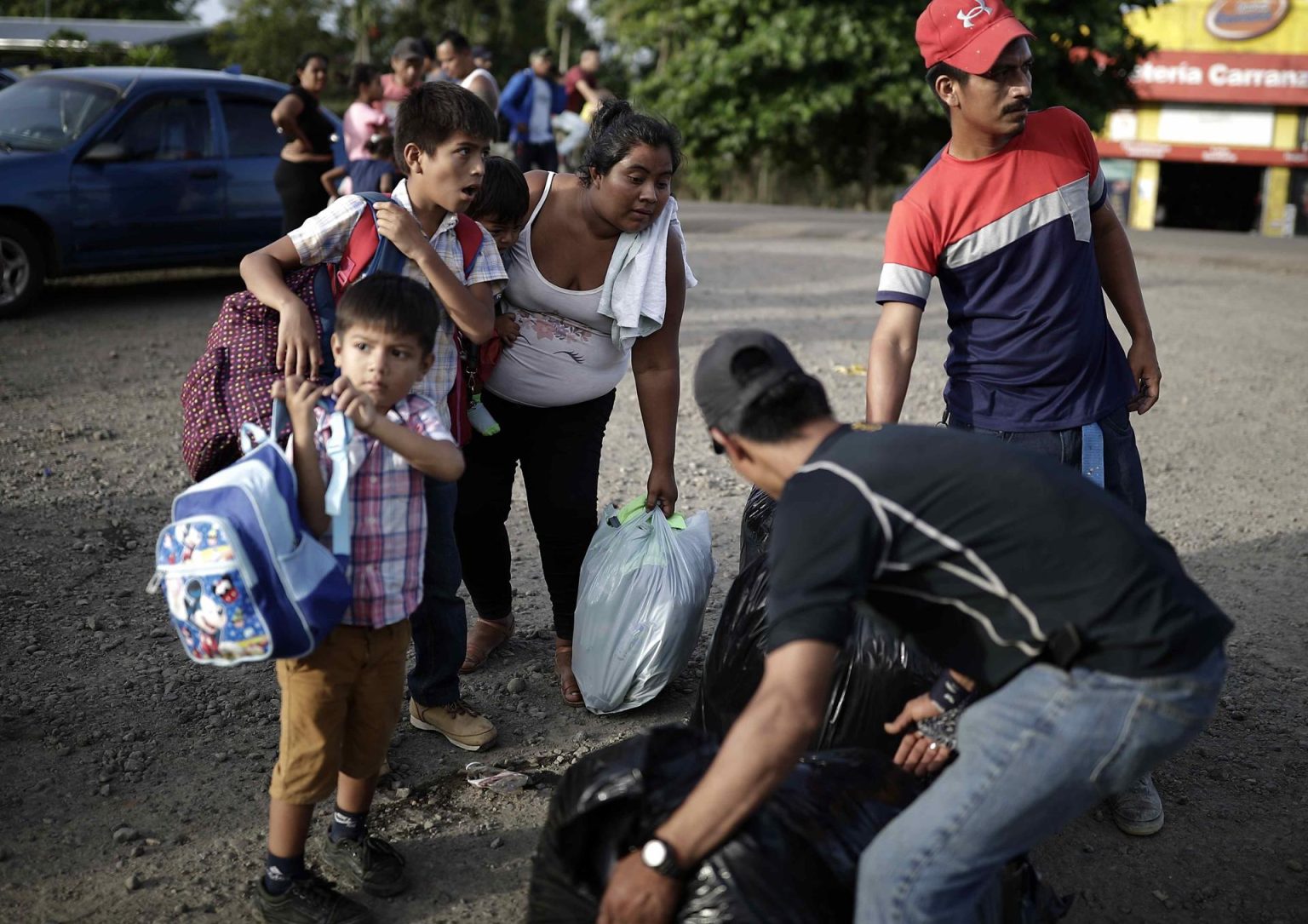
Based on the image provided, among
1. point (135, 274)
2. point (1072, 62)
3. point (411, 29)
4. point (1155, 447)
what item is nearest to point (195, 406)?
point (1155, 447)

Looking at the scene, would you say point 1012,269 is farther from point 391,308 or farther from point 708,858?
point 708,858

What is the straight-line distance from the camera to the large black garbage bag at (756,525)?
366cm

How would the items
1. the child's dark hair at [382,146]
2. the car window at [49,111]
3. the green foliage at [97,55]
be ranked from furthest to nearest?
the green foliage at [97,55] → the car window at [49,111] → the child's dark hair at [382,146]

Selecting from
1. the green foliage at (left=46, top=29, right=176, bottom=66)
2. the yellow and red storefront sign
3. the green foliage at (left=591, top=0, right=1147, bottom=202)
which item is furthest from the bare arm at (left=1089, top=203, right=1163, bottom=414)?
the yellow and red storefront sign

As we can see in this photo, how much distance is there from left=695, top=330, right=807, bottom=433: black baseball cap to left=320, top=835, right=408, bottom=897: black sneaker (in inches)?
56.4

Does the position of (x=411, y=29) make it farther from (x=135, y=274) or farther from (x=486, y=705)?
(x=486, y=705)

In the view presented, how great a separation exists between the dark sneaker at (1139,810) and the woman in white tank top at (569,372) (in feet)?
5.02

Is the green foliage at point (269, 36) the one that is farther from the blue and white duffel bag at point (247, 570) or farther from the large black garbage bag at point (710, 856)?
the large black garbage bag at point (710, 856)

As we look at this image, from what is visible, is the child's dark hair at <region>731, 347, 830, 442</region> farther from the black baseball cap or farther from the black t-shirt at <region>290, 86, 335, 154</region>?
the black t-shirt at <region>290, 86, 335, 154</region>

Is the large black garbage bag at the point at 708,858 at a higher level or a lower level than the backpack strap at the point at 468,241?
lower

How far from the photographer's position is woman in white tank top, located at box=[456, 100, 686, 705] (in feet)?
11.2

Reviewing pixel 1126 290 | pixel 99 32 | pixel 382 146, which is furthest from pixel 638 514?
pixel 99 32

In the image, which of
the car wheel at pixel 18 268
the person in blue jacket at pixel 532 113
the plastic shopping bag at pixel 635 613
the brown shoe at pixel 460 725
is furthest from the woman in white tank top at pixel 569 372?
the person in blue jacket at pixel 532 113

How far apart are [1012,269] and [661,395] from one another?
1125mm
